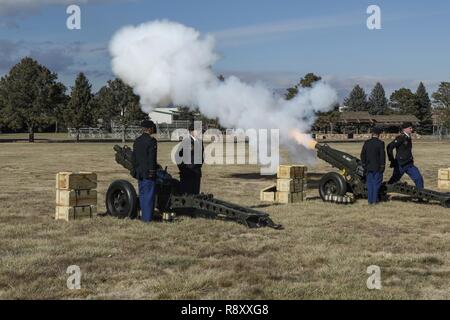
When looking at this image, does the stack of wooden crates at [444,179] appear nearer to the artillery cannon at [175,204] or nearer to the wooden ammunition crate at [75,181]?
the artillery cannon at [175,204]

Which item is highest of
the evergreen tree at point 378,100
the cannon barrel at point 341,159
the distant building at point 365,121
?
the evergreen tree at point 378,100

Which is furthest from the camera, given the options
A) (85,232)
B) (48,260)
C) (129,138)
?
(129,138)

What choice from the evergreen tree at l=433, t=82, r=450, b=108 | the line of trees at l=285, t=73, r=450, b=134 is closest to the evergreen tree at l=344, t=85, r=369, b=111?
the line of trees at l=285, t=73, r=450, b=134

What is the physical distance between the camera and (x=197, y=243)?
9688 mm

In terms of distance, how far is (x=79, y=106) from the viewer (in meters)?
66.4

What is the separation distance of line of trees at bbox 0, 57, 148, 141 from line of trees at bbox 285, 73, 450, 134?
20.1m

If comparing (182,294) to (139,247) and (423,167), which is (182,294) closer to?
(139,247)

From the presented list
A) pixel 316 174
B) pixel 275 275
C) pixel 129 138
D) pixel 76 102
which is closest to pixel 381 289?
pixel 275 275

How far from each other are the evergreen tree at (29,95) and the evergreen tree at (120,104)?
21.4 feet

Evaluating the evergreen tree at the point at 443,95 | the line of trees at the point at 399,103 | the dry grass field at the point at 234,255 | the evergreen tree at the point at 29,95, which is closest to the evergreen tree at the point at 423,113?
the line of trees at the point at 399,103

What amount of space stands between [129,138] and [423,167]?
50116 millimetres

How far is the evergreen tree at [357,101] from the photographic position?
144m

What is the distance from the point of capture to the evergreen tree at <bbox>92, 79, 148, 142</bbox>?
6212 cm

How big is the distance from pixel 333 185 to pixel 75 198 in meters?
6.58
